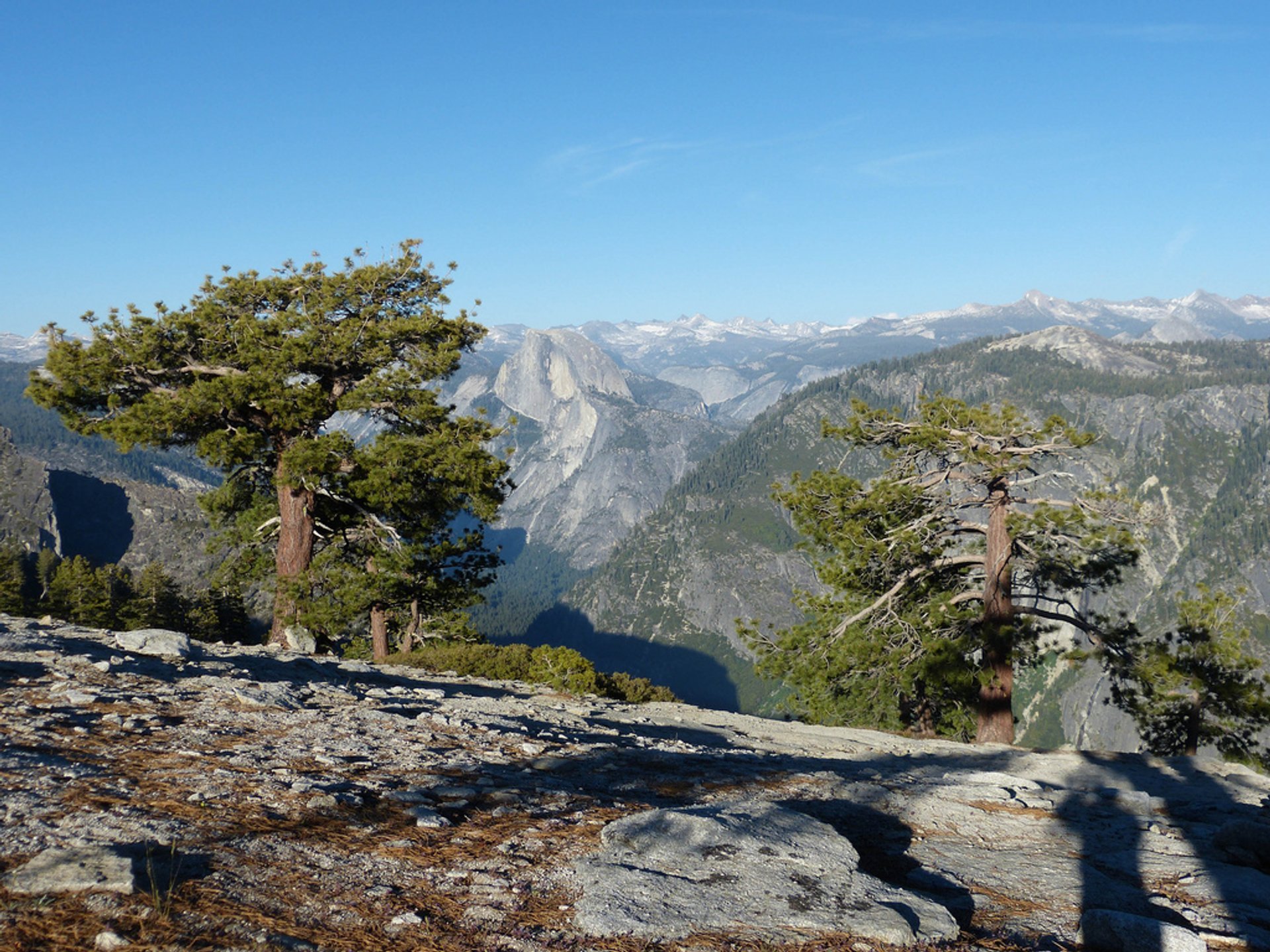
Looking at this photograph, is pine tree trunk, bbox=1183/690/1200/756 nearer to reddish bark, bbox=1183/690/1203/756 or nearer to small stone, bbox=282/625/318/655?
reddish bark, bbox=1183/690/1203/756

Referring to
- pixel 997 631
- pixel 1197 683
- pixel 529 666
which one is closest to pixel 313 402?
pixel 529 666

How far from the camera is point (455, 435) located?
21.0m

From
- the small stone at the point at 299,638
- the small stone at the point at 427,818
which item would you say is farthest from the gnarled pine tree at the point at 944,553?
the small stone at the point at 427,818

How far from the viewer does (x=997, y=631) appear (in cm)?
2034

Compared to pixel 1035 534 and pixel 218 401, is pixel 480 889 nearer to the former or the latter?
pixel 218 401

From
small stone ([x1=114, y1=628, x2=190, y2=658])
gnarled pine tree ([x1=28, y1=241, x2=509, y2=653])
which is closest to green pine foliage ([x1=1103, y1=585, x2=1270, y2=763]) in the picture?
gnarled pine tree ([x1=28, y1=241, x2=509, y2=653])

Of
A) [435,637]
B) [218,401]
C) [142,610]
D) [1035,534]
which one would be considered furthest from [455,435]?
[142,610]

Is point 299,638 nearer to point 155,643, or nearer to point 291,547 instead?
point 291,547

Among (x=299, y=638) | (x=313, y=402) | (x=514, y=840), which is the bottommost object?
(x=299, y=638)

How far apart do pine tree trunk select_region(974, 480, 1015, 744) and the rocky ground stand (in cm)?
1004

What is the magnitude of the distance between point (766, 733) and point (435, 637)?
56.2 feet

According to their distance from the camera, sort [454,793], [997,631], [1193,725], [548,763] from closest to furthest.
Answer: [454,793] → [548,763] → [997,631] → [1193,725]

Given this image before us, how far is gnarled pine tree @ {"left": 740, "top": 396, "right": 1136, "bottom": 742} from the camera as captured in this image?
66.1ft

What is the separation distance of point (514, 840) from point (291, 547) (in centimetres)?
1811
